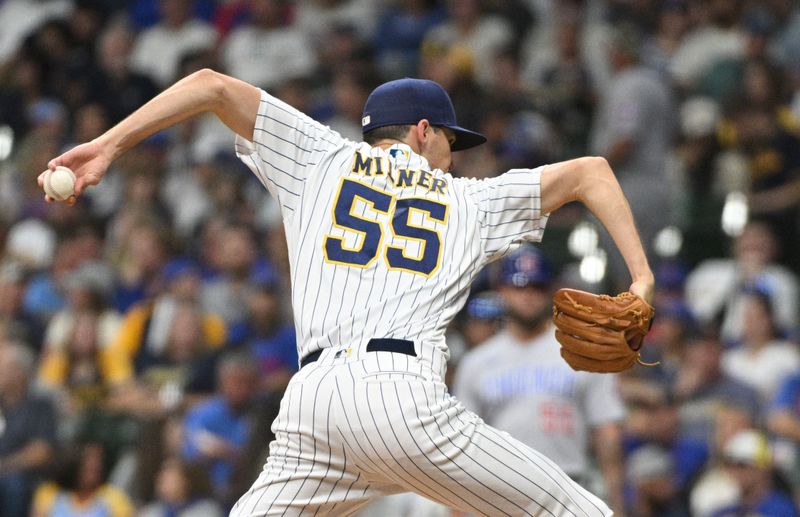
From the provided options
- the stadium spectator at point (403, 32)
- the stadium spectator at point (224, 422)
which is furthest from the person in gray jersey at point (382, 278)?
the stadium spectator at point (403, 32)

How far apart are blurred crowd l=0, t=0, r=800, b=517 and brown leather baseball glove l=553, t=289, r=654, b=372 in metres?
2.21

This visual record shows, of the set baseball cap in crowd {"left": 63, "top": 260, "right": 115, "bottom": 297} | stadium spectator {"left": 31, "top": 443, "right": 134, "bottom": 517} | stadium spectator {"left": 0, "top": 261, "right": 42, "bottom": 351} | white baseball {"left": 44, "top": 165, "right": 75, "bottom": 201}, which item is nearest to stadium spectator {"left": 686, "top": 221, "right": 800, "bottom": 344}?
stadium spectator {"left": 31, "top": 443, "right": 134, "bottom": 517}

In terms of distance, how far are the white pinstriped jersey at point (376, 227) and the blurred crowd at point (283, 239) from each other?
2353 millimetres

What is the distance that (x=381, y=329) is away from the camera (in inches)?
149

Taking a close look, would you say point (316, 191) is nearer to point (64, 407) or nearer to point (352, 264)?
point (352, 264)

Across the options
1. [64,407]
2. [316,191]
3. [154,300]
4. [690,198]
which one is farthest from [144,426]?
[316,191]

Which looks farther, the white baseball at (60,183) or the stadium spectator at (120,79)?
the stadium spectator at (120,79)

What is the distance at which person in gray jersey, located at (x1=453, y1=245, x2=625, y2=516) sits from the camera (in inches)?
237

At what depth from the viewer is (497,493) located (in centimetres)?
373

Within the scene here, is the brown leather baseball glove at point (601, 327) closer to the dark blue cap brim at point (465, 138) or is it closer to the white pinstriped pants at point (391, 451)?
the white pinstriped pants at point (391, 451)

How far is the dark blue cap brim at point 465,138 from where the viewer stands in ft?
14.2

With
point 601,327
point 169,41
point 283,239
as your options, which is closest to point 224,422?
point 283,239

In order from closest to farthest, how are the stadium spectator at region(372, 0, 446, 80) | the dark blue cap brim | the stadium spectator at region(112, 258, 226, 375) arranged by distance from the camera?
1. the dark blue cap brim
2. the stadium spectator at region(112, 258, 226, 375)
3. the stadium spectator at region(372, 0, 446, 80)

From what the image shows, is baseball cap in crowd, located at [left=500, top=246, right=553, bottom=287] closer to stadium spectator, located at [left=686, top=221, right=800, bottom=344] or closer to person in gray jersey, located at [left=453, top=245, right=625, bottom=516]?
person in gray jersey, located at [left=453, top=245, right=625, bottom=516]
